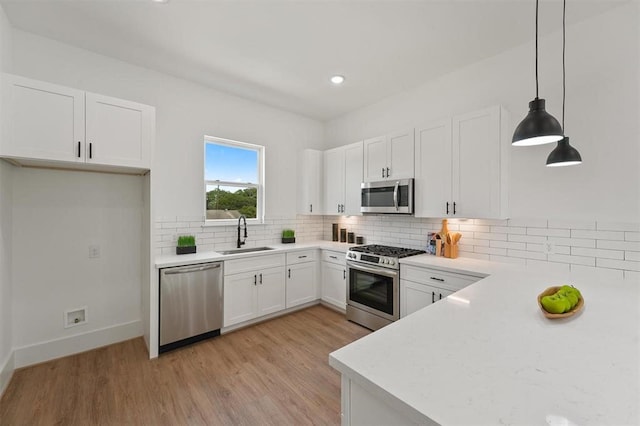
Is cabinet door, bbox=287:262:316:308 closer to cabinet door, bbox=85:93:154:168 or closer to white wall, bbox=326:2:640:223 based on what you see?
cabinet door, bbox=85:93:154:168

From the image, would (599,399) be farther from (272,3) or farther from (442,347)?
(272,3)

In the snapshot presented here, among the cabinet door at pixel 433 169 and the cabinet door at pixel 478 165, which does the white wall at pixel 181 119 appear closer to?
the cabinet door at pixel 433 169

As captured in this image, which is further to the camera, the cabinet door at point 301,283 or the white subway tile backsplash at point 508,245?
the cabinet door at point 301,283

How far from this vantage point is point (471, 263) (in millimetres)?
2695

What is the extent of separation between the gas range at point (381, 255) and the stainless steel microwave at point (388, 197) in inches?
19.1

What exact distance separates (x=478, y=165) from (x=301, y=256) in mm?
2427

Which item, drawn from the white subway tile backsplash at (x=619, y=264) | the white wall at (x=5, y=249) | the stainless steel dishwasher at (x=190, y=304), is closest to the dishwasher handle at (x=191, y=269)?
the stainless steel dishwasher at (x=190, y=304)

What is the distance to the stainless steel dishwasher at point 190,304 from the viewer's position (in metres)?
2.68

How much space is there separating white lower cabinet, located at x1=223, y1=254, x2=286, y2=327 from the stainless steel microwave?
137 cm

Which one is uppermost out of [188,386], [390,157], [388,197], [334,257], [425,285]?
[390,157]

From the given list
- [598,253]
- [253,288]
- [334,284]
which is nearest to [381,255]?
[334,284]

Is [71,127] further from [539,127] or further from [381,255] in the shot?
[539,127]

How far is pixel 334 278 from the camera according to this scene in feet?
12.4

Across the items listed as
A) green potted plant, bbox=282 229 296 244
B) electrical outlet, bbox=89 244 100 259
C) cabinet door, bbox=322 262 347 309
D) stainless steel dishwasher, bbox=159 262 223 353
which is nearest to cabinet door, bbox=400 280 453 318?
cabinet door, bbox=322 262 347 309
